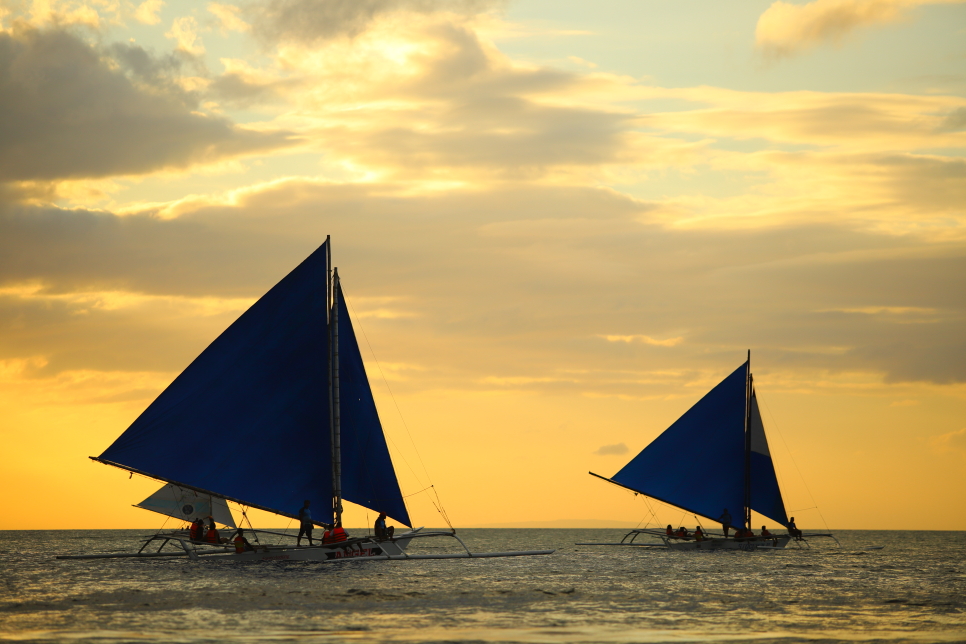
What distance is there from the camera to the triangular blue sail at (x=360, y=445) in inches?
1683

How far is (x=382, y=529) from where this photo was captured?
4253 cm

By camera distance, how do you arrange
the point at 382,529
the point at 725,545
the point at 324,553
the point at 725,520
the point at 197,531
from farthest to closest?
the point at 725,545 → the point at 725,520 → the point at 197,531 → the point at 382,529 → the point at 324,553

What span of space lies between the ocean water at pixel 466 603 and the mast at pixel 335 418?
2939mm

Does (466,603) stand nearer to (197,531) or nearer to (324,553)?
(324,553)

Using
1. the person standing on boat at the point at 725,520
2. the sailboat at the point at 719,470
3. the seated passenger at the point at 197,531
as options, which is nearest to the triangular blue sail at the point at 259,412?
the seated passenger at the point at 197,531

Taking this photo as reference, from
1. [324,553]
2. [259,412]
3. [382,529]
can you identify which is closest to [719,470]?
[382,529]

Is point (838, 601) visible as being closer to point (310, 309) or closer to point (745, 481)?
point (310, 309)

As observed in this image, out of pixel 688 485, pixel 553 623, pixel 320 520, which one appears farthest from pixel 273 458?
pixel 688 485

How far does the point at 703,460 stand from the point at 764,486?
415cm

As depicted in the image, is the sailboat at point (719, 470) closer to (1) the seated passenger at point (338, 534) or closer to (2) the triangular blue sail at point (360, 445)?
(2) the triangular blue sail at point (360, 445)

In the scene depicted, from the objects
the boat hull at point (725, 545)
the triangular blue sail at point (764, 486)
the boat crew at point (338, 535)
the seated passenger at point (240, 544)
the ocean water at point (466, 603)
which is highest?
the triangular blue sail at point (764, 486)

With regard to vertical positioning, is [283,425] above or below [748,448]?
below

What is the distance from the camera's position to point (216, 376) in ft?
135

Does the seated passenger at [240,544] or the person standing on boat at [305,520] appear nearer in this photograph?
the person standing on boat at [305,520]
